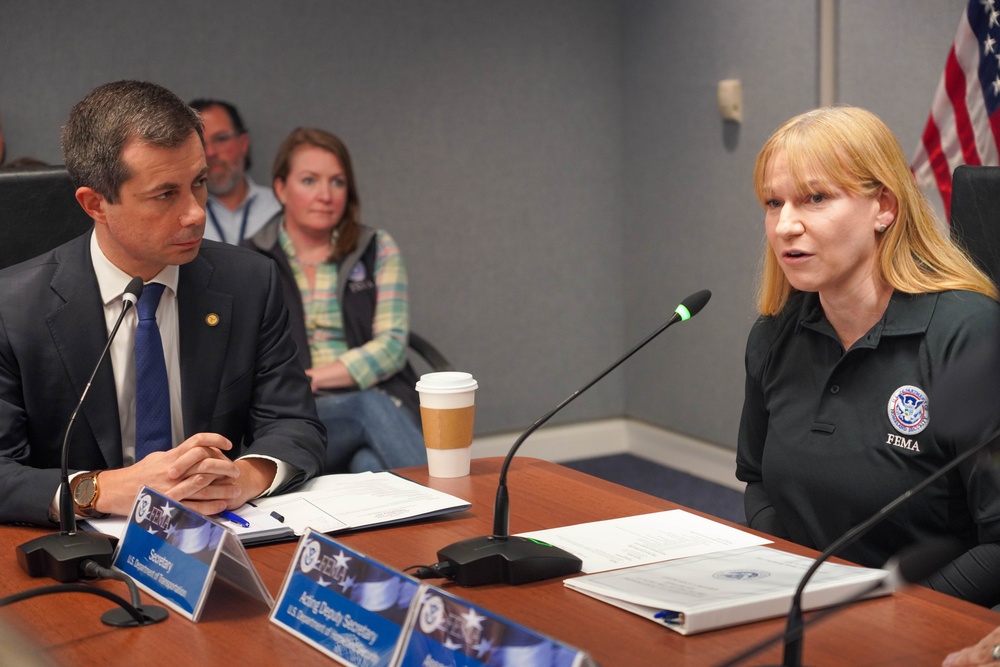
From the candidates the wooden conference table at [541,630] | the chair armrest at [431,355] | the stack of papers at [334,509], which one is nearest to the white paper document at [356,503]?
the stack of papers at [334,509]

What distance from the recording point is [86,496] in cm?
158

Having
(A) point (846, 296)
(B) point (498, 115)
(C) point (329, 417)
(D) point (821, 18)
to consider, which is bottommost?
(C) point (329, 417)

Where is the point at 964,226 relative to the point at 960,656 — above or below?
above

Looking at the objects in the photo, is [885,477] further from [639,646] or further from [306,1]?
[306,1]

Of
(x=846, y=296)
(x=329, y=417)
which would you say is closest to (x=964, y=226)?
(x=846, y=296)

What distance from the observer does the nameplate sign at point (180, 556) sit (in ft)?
4.08

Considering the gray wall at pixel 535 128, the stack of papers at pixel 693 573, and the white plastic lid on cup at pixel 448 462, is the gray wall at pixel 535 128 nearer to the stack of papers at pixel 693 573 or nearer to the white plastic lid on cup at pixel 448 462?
the white plastic lid on cup at pixel 448 462

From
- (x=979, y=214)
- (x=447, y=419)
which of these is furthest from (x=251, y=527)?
(x=979, y=214)

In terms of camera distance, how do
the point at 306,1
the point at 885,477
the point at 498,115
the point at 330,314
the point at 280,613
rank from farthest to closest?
the point at 498,115 → the point at 306,1 → the point at 330,314 → the point at 885,477 → the point at 280,613

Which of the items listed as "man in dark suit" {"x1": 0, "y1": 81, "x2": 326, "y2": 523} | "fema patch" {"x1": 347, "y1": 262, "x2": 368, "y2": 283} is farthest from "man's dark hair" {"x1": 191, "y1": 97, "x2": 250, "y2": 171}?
"man in dark suit" {"x1": 0, "y1": 81, "x2": 326, "y2": 523}

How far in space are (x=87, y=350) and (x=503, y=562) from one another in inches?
35.9

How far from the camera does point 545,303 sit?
15.8 feet

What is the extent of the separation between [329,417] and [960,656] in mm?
2245

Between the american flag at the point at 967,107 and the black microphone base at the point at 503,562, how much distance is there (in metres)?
2.19
